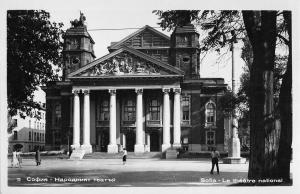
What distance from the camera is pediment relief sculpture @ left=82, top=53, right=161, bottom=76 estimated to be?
36106mm

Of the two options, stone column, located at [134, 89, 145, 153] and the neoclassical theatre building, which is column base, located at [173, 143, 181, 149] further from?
stone column, located at [134, 89, 145, 153]

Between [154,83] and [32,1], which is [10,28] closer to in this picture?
[32,1]

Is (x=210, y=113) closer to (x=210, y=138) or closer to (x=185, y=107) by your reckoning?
(x=210, y=138)

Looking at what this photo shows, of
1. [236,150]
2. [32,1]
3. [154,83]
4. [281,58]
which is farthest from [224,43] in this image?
[154,83]

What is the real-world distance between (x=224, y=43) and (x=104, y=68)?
848 inches

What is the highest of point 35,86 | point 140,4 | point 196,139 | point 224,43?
point 140,4

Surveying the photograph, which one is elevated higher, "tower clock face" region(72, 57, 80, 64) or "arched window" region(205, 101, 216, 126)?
"tower clock face" region(72, 57, 80, 64)

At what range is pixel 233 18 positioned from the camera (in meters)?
15.3

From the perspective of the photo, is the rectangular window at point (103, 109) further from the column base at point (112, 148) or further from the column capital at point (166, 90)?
the column capital at point (166, 90)

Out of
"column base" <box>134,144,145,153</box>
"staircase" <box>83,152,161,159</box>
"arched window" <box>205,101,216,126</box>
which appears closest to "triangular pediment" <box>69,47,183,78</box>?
"arched window" <box>205,101,216,126</box>

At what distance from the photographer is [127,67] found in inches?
1427

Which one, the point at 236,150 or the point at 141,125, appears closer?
the point at 236,150

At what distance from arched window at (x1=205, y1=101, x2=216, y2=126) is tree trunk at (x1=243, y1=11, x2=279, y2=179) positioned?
2503cm

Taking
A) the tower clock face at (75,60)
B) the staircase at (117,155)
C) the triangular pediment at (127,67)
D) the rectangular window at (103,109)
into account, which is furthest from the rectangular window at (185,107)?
the tower clock face at (75,60)
